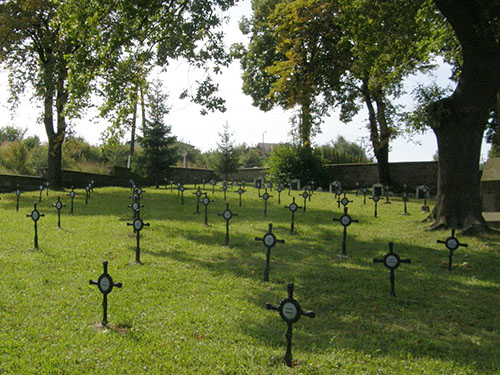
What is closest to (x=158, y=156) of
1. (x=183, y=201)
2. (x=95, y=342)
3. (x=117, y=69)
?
(x=183, y=201)

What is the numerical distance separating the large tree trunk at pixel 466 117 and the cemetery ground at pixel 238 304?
0.95 m

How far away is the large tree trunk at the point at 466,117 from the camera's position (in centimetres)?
1087

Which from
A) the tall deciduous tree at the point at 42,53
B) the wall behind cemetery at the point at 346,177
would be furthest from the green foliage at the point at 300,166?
the tall deciduous tree at the point at 42,53

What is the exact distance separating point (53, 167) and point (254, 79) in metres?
13.2

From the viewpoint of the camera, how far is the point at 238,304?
6.44 m


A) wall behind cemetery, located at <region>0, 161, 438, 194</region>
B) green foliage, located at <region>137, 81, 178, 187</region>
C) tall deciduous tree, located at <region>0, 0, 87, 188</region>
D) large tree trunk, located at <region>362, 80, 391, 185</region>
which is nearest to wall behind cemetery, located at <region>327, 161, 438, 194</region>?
wall behind cemetery, located at <region>0, 161, 438, 194</region>

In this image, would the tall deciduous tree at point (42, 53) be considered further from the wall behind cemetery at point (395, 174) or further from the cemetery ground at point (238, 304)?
the wall behind cemetery at point (395, 174)

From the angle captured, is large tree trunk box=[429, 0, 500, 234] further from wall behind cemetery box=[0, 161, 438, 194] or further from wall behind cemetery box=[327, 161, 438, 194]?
wall behind cemetery box=[0, 161, 438, 194]

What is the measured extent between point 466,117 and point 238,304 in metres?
8.70

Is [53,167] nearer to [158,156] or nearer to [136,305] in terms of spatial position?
[158,156]

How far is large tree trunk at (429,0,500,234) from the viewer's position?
10.9m

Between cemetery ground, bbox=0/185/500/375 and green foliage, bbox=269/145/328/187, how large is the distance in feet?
52.6

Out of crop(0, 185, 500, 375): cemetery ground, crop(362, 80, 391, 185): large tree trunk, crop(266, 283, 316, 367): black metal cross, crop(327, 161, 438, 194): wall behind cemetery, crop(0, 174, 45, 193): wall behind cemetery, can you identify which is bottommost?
crop(0, 185, 500, 375): cemetery ground

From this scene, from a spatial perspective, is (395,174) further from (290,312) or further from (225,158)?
(290,312)
